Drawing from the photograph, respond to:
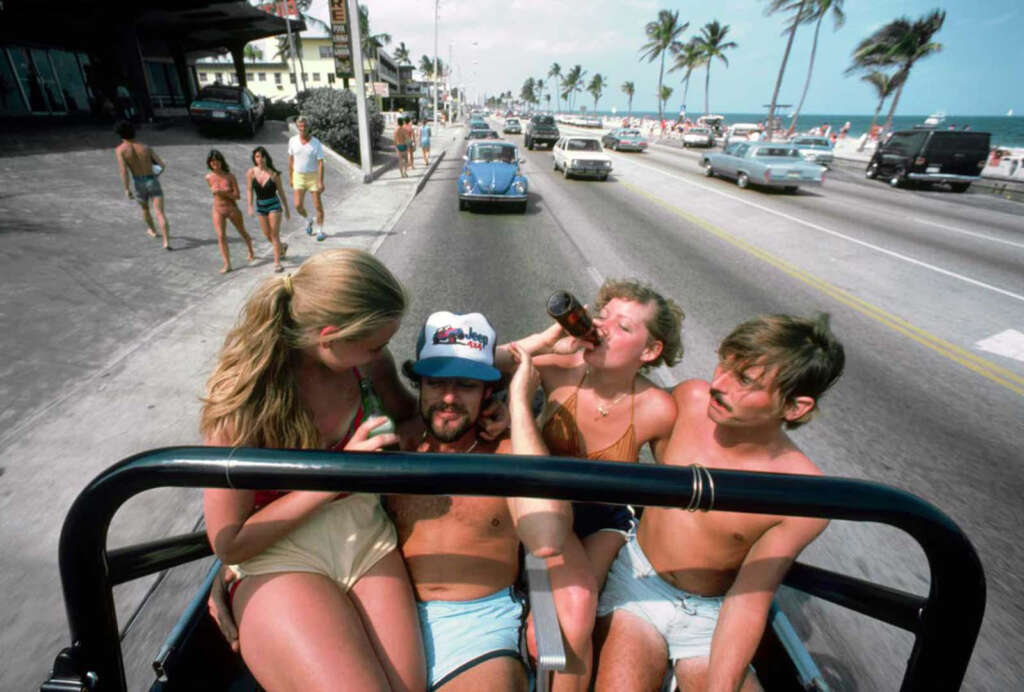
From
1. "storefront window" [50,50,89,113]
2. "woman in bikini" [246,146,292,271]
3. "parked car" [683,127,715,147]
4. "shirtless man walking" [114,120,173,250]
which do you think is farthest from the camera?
"parked car" [683,127,715,147]

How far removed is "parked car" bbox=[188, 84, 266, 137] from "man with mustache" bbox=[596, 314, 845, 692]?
72.2 feet

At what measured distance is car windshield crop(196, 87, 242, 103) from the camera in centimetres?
1845

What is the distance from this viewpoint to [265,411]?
5.31ft

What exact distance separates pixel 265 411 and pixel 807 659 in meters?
2.05

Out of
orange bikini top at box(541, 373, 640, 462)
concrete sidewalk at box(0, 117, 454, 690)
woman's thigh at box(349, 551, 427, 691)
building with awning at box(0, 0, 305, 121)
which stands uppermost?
building with awning at box(0, 0, 305, 121)

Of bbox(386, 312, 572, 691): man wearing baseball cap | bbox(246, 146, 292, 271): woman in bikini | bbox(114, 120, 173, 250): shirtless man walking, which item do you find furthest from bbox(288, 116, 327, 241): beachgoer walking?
bbox(386, 312, 572, 691): man wearing baseball cap

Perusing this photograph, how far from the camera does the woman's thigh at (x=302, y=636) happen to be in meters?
1.45

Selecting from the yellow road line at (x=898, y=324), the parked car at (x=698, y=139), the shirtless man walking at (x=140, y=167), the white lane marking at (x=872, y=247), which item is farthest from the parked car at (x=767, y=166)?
the parked car at (x=698, y=139)

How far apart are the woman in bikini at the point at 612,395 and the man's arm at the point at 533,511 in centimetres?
39

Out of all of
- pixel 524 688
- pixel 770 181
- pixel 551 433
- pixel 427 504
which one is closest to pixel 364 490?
pixel 427 504

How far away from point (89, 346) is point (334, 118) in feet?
→ 55.7

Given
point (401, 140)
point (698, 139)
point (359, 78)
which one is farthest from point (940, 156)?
point (698, 139)

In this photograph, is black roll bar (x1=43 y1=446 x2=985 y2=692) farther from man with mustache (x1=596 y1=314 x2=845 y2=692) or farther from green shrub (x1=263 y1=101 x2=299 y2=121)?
green shrub (x1=263 y1=101 x2=299 y2=121)

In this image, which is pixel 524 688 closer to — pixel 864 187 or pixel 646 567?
pixel 646 567
